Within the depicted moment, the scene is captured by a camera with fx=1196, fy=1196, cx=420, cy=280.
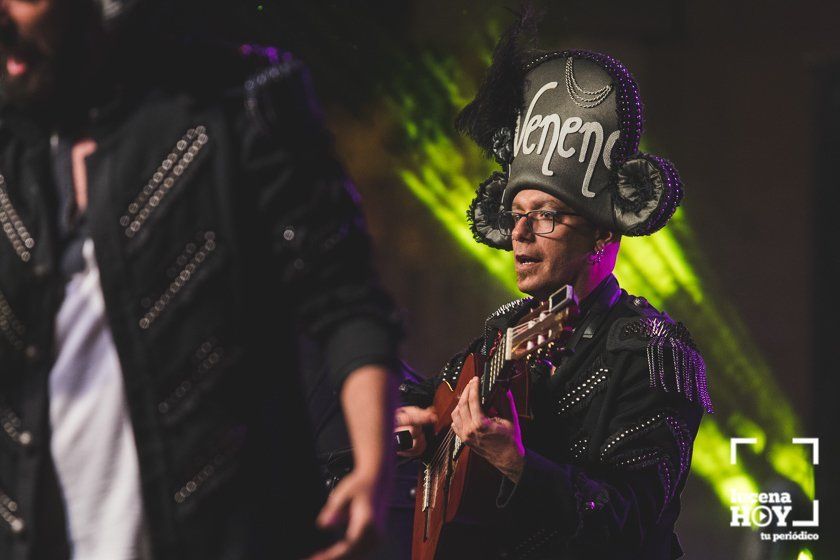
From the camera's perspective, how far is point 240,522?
144 cm

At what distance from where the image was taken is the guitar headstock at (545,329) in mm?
2639

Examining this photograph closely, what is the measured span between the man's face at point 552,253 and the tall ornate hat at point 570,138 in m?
0.05

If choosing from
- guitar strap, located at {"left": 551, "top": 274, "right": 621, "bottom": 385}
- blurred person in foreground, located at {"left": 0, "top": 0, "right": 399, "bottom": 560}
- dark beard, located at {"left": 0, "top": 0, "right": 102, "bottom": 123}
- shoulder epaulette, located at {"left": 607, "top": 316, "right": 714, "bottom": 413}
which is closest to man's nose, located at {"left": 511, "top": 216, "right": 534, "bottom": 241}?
guitar strap, located at {"left": 551, "top": 274, "right": 621, "bottom": 385}

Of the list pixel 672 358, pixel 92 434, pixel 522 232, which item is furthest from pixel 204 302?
pixel 522 232

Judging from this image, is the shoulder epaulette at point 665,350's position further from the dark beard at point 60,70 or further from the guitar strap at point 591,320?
the dark beard at point 60,70

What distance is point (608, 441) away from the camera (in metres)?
2.80

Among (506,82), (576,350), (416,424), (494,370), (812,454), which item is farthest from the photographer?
(812,454)

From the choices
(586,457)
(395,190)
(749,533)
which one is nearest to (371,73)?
(395,190)

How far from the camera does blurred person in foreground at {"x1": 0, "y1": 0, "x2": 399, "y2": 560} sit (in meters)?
1.43

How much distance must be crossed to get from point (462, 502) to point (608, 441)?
0.37 metres

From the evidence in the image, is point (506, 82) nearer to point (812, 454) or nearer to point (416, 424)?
point (416, 424)

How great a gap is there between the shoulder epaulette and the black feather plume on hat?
0.77 m

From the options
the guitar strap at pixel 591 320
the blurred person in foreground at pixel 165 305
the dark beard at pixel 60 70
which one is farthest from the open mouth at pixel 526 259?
the dark beard at pixel 60 70

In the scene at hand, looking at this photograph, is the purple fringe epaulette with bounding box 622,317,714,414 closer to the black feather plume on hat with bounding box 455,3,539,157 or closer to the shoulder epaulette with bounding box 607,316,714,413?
the shoulder epaulette with bounding box 607,316,714,413
